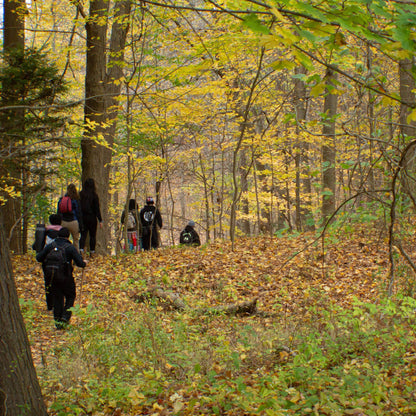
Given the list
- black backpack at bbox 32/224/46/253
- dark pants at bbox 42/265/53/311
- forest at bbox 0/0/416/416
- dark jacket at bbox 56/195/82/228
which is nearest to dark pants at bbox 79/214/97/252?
forest at bbox 0/0/416/416

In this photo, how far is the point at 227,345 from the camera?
4449mm

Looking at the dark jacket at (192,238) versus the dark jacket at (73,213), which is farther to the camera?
the dark jacket at (192,238)

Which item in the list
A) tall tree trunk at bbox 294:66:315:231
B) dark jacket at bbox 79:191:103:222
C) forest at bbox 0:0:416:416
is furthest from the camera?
tall tree trunk at bbox 294:66:315:231

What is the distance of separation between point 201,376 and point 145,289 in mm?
4126

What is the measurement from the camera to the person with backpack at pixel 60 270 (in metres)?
6.36

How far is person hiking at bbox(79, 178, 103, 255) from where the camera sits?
9945 millimetres

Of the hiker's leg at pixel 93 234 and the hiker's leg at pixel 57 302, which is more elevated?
the hiker's leg at pixel 93 234

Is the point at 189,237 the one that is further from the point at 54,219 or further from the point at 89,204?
the point at 54,219

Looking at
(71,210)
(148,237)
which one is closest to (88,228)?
(71,210)

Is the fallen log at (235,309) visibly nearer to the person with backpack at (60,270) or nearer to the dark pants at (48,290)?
the person with backpack at (60,270)

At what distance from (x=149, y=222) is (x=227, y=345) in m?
8.08

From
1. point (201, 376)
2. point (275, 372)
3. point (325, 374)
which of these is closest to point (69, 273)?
point (201, 376)

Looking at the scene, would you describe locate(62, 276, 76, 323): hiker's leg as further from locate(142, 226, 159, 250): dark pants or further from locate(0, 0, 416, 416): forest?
locate(142, 226, 159, 250): dark pants

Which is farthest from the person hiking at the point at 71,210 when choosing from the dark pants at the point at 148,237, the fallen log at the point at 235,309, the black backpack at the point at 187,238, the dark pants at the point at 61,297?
the black backpack at the point at 187,238
